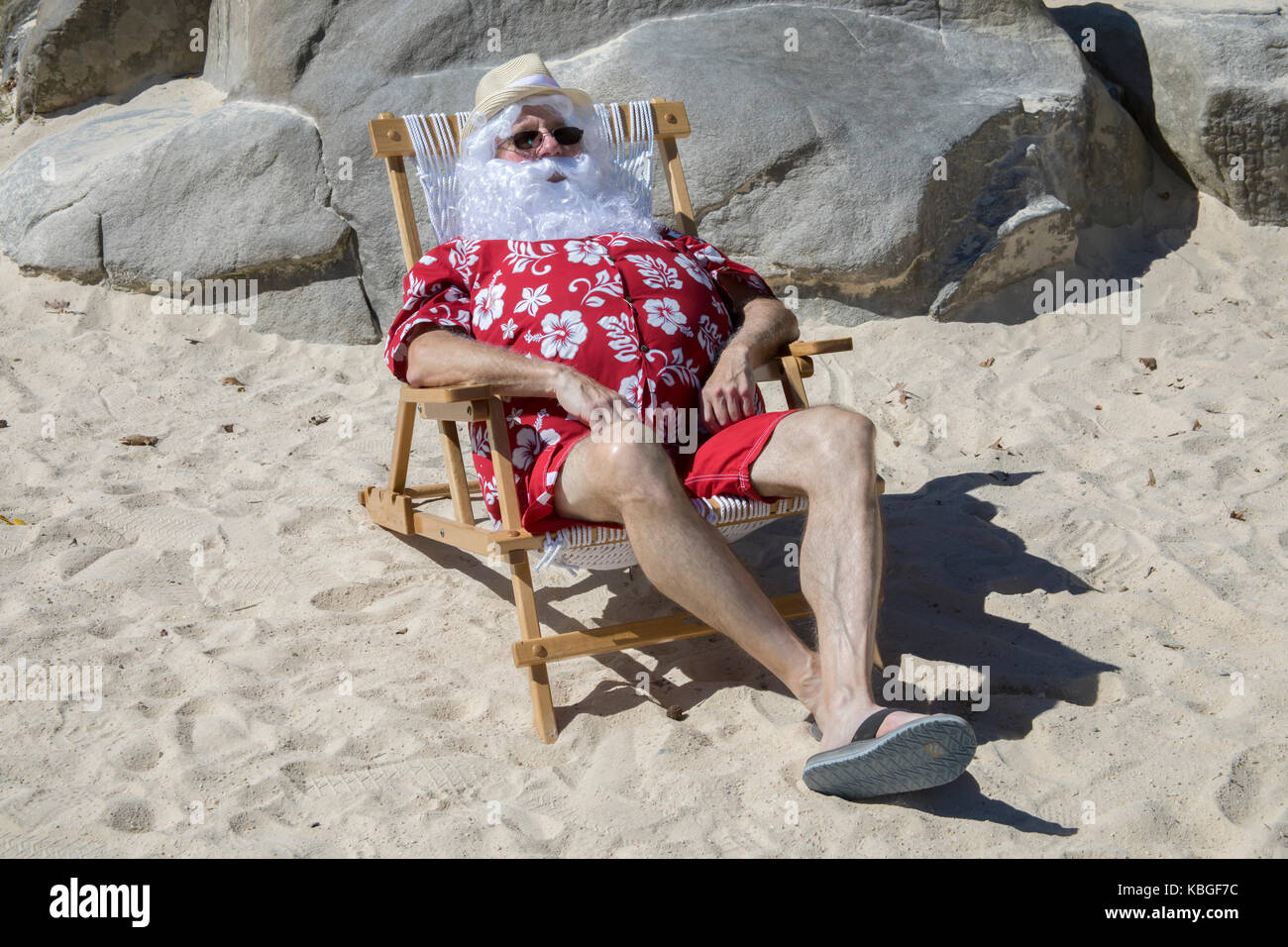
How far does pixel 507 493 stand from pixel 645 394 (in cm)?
45

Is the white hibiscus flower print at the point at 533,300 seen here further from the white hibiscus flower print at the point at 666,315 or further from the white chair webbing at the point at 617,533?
the white chair webbing at the point at 617,533

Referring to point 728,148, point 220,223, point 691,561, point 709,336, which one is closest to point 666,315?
point 709,336

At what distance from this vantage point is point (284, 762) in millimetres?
2527

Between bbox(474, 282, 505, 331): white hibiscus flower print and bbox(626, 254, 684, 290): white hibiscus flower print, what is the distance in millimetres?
373

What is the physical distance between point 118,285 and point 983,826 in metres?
4.55

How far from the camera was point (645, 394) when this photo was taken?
9.78 ft

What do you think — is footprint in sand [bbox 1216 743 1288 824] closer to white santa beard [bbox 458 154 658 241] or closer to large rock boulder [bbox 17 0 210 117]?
white santa beard [bbox 458 154 658 241]

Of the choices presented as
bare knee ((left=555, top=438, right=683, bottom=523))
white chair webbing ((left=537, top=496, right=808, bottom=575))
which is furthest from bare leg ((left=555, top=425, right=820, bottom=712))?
white chair webbing ((left=537, top=496, right=808, bottom=575))

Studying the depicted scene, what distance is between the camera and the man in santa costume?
238cm

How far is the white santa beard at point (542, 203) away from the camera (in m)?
3.38

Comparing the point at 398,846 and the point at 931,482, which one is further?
the point at 931,482

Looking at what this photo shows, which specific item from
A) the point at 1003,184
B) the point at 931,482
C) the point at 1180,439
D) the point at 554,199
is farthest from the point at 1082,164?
the point at 554,199

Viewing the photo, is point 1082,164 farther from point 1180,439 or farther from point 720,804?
point 720,804

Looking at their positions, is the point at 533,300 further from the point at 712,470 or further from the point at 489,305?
the point at 712,470
